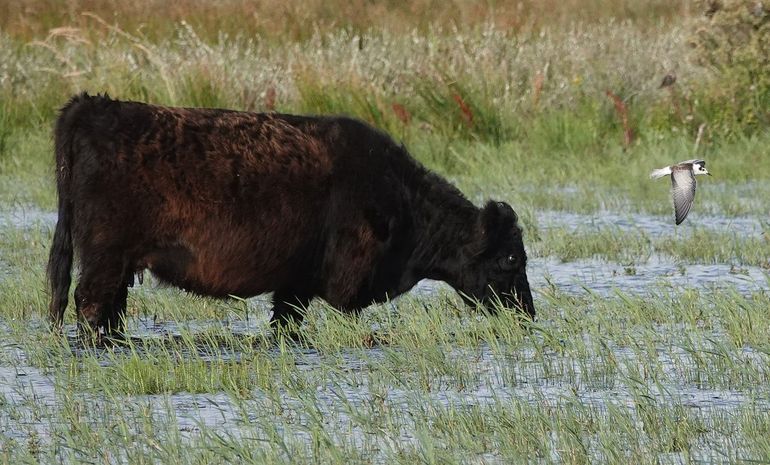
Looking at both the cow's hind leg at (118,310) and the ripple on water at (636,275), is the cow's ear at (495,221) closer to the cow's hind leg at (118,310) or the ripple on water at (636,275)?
the ripple on water at (636,275)

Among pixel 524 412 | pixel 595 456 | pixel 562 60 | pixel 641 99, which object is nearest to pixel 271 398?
pixel 524 412

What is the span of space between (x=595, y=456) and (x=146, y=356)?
2.44m

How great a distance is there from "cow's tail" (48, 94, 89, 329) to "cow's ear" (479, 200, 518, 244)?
210 centimetres

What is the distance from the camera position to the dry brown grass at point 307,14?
20.6 meters

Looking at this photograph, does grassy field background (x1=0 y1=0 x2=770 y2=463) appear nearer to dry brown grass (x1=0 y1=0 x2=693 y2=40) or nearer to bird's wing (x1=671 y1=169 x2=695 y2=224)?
dry brown grass (x1=0 y1=0 x2=693 y2=40)

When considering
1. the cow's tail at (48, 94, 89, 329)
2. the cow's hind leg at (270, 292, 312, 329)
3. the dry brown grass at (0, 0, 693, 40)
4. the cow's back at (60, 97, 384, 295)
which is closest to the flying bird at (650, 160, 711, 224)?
the cow's back at (60, 97, 384, 295)

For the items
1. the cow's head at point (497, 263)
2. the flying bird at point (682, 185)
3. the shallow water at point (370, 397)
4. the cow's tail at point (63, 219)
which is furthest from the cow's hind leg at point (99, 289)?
the flying bird at point (682, 185)

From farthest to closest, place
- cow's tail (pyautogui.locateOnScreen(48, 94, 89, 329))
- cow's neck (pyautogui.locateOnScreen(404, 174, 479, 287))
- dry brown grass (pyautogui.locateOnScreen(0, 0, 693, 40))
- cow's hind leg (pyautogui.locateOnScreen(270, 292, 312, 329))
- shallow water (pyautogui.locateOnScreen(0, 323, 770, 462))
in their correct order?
dry brown grass (pyautogui.locateOnScreen(0, 0, 693, 40))
cow's neck (pyautogui.locateOnScreen(404, 174, 479, 287))
cow's hind leg (pyautogui.locateOnScreen(270, 292, 312, 329))
cow's tail (pyautogui.locateOnScreen(48, 94, 89, 329))
shallow water (pyautogui.locateOnScreen(0, 323, 770, 462))

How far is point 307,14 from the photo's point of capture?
69.6 feet

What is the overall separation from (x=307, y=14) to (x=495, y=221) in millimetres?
14168

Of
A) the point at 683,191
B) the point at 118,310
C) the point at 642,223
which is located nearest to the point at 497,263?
the point at 683,191

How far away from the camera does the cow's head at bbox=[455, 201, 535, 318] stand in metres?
7.53

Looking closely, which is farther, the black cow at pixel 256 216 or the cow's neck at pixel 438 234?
the cow's neck at pixel 438 234

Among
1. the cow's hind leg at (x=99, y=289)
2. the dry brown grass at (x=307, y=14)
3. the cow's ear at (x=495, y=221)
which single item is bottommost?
the dry brown grass at (x=307, y=14)
